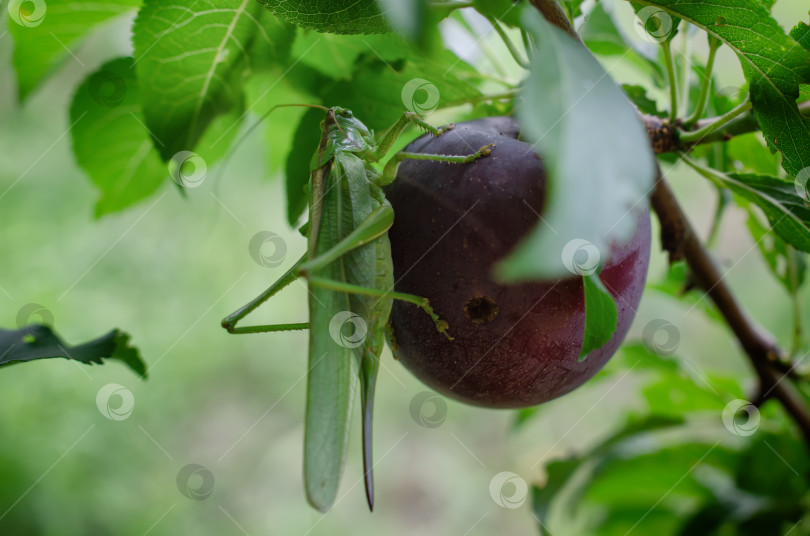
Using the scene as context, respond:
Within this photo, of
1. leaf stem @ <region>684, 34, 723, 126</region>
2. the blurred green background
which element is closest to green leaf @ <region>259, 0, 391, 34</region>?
leaf stem @ <region>684, 34, 723, 126</region>

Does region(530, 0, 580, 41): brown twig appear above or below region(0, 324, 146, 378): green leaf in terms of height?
above

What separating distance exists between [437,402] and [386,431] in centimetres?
277

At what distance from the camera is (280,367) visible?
382cm

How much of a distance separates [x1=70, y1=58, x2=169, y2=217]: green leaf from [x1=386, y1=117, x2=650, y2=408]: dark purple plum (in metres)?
0.54

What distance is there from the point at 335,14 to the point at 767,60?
1.56 feet

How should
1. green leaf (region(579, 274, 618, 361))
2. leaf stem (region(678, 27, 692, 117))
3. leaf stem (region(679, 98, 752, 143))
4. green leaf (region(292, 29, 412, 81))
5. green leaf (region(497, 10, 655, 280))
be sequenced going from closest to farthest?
green leaf (region(497, 10, 655, 280)), green leaf (region(579, 274, 618, 361)), leaf stem (region(679, 98, 752, 143)), green leaf (region(292, 29, 412, 81)), leaf stem (region(678, 27, 692, 117))

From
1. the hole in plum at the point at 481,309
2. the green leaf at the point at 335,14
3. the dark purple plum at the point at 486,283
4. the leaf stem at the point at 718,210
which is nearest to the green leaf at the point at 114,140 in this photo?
the green leaf at the point at 335,14

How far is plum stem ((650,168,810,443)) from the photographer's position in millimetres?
983

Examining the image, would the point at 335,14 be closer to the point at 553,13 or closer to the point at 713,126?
the point at 553,13

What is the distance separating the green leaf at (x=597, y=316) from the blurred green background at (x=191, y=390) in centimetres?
222

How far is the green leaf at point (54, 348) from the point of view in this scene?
32.5 inches

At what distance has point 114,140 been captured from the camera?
3.62 feet

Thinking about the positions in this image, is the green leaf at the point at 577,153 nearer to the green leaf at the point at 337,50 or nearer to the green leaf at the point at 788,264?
the green leaf at the point at 337,50

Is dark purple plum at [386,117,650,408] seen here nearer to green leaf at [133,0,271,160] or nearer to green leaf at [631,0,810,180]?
green leaf at [631,0,810,180]
